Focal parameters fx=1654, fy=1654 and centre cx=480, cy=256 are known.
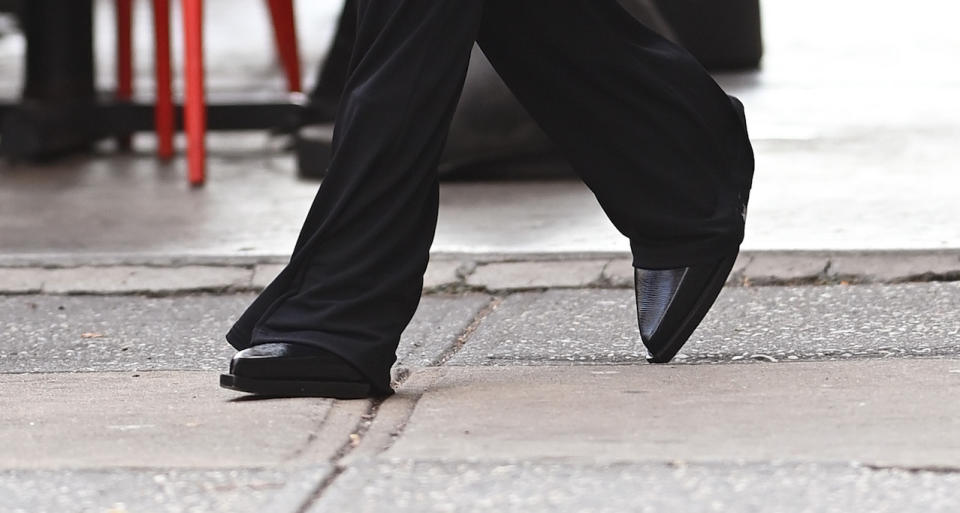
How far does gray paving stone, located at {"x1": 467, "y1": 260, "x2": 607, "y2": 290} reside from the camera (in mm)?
3256

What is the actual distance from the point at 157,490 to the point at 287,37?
13.4 feet

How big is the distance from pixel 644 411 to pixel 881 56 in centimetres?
554

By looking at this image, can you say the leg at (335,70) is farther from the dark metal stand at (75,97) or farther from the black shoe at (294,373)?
the black shoe at (294,373)

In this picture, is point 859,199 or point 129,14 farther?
point 129,14

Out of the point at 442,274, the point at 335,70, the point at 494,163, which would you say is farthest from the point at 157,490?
the point at 335,70

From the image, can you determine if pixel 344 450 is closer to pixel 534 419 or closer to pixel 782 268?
pixel 534 419

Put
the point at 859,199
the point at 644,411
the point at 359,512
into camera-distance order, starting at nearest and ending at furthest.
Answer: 1. the point at 359,512
2. the point at 644,411
3. the point at 859,199

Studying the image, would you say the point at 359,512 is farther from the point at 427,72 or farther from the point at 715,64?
the point at 715,64

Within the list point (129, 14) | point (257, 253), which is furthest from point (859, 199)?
point (129, 14)

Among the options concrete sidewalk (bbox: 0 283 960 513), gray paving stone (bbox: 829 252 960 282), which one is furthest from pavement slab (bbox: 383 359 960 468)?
gray paving stone (bbox: 829 252 960 282)

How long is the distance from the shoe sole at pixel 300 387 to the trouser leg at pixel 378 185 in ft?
0.13

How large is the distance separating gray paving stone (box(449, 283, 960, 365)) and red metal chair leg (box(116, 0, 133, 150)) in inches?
116

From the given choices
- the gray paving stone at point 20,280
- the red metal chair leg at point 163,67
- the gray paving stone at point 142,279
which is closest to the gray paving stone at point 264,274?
the gray paving stone at point 142,279

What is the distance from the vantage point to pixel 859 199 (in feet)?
12.9
